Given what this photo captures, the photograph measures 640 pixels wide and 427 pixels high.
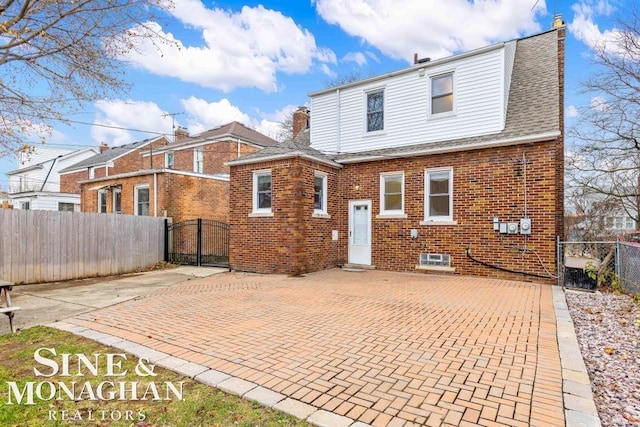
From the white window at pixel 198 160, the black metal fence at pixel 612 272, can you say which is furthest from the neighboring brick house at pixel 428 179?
the white window at pixel 198 160

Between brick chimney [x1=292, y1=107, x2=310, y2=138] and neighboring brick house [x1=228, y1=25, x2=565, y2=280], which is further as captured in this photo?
brick chimney [x1=292, y1=107, x2=310, y2=138]

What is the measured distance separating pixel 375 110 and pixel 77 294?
10.5m

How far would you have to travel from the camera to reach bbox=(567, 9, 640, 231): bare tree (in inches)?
497

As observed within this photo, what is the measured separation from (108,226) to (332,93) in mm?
9332

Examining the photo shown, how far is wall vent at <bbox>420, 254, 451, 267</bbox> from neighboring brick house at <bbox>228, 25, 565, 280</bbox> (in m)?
0.03

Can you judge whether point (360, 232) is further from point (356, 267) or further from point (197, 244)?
point (197, 244)

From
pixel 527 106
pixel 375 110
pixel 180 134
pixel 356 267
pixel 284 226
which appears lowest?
pixel 356 267

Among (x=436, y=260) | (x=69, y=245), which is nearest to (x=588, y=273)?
(x=436, y=260)

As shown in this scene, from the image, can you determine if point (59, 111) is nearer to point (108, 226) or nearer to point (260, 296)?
point (108, 226)

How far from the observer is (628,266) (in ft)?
26.1


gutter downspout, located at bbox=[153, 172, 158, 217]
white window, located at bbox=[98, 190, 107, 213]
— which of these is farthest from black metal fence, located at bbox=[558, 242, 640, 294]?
white window, located at bbox=[98, 190, 107, 213]

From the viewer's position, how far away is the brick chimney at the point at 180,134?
25481mm

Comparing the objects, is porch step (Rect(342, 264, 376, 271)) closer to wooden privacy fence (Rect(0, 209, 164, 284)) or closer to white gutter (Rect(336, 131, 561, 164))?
white gutter (Rect(336, 131, 561, 164))

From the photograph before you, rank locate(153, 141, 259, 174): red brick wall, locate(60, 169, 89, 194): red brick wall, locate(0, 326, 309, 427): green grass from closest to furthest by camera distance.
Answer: locate(0, 326, 309, 427): green grass, locate(153, 141, 259, 174): red brick wall, locate(60, 169, 89, 194): red brick wall
